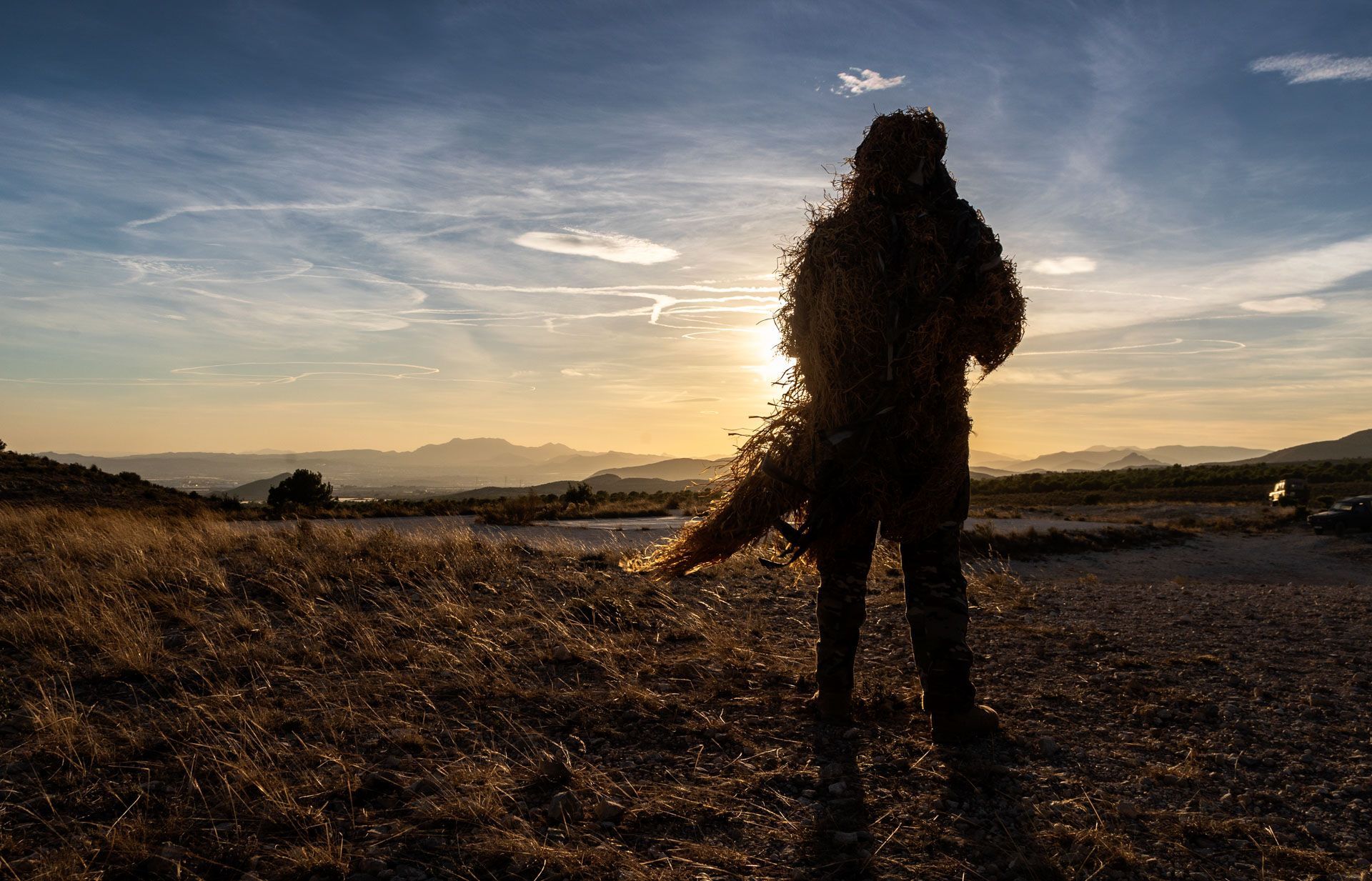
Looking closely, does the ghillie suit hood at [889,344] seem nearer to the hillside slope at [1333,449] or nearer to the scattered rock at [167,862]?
the scattered rock at [167,862]

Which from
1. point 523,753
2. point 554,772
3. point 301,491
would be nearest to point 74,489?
point 301,491

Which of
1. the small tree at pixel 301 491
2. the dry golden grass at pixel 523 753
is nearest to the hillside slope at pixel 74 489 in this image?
the small tree at pixel 301 491

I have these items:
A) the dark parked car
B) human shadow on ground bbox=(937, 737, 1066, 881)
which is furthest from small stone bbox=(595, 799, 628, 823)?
the dark parked car

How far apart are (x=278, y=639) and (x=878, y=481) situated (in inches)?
170

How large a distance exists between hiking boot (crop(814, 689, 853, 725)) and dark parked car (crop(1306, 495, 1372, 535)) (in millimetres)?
19654

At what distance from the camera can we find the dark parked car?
17516mm

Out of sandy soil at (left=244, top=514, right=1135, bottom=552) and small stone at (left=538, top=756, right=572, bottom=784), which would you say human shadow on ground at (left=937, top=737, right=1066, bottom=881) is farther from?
sandy soil at (left=244, top=514, right=1135, bottom=552)

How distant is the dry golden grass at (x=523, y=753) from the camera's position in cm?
272

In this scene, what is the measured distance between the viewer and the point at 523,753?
3547mm

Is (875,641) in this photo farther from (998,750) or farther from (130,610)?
(130,610)

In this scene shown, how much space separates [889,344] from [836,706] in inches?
76.2

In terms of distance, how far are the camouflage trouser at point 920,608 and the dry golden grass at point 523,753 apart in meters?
0.32

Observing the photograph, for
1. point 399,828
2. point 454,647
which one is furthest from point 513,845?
point 454,647

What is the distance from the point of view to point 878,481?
399cm
